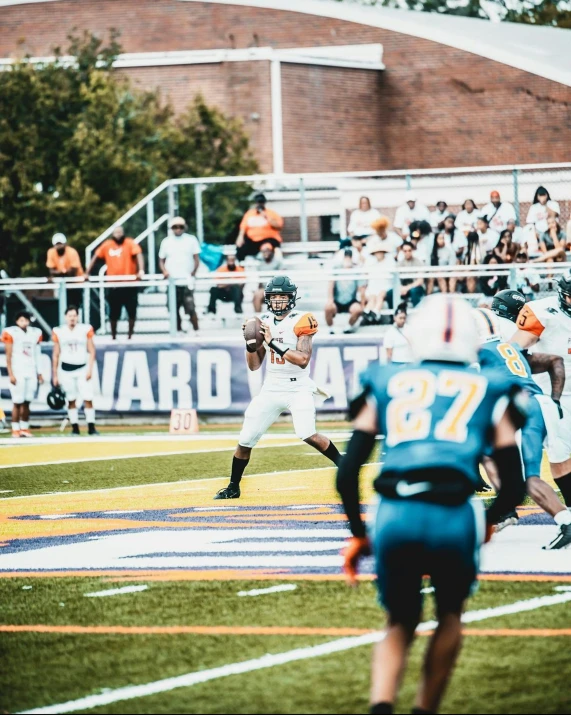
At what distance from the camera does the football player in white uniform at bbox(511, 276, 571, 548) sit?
927 centimetres

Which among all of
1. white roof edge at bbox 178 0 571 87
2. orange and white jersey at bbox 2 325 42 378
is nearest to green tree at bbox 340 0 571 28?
white roof edge at bbox 178 0 571 87

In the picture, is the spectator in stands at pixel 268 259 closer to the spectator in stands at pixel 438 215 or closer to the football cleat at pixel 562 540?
the spectator in stands at pixel 438 215

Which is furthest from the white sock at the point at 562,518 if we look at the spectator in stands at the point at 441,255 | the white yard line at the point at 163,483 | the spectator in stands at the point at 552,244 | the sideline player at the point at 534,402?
the spectator in stands at the point at 441,255

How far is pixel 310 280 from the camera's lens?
19984 mm

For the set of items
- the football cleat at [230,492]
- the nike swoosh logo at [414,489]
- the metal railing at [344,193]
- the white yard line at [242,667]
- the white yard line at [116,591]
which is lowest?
the football cleat at [230,492]

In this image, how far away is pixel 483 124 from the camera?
108 ft

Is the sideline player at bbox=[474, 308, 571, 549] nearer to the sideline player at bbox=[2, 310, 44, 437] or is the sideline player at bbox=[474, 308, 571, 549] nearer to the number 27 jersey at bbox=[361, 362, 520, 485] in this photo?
the number 27 jersey at bbox=[361, 362, 520, 485]

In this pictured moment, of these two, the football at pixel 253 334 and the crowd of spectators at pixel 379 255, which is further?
the crowd of spectators at pixel 379 255

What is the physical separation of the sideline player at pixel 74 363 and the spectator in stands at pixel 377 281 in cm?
407

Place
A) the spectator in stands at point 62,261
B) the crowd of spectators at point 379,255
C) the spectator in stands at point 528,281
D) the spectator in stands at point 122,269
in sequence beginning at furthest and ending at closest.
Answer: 1. the spectator in stands at point 62,261
2. the spectator in stands at point 122,269
3. the crowd of spectators at point 379,255
4. the spectator in stands at point 528,281

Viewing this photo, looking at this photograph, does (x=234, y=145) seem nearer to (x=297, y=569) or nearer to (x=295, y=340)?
(x=295, y=340)

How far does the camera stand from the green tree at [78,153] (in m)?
27.8

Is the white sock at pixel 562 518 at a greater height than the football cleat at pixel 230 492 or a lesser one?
greater

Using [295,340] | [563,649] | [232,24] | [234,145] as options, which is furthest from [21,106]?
[563,649]
